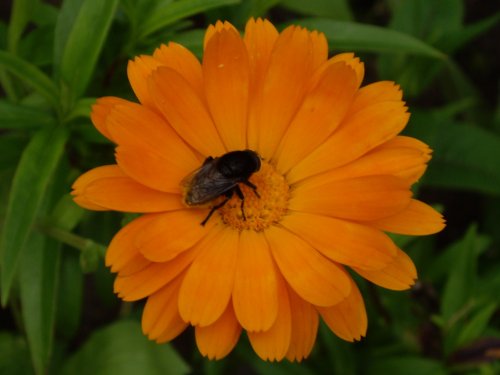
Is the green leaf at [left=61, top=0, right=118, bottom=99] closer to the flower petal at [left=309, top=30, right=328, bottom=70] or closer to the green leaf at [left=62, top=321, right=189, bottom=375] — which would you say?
the flower petal at [left=309, top=30, right=328, bottom=70]

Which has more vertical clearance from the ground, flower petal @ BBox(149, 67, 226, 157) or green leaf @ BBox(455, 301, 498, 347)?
flower petal @ BBox(149, 67, 226, 157)

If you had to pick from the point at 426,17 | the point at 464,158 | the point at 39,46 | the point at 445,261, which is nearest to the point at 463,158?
the point at 464,158

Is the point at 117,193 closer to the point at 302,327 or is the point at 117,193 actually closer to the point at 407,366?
the point at 302,327

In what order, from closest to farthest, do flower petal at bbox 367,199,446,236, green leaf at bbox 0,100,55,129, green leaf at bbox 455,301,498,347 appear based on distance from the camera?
flower petal at bbox 367,199,446,236 < green leaf at bbox 0,100,55,129 < green leaf at bbox 455,301,498,347

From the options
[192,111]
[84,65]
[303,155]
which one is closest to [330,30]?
[303,155]

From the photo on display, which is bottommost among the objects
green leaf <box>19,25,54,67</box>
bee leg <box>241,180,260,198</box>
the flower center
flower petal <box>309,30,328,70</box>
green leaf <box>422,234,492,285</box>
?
green leaf <box>422,234,492,285</box>

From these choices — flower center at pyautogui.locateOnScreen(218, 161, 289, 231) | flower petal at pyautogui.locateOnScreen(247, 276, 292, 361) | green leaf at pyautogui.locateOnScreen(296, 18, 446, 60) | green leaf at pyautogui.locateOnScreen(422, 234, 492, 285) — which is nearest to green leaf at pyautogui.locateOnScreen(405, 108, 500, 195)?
green leaf at pyautogui.locateOnScreen(422, 234, 492, 285)

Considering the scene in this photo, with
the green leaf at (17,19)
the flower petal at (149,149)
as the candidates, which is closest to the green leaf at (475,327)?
the flower petal at (149,149)

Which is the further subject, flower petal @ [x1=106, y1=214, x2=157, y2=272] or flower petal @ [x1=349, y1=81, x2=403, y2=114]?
flower petal @ [x1=349, y1=81, x2=403, y2=114]
